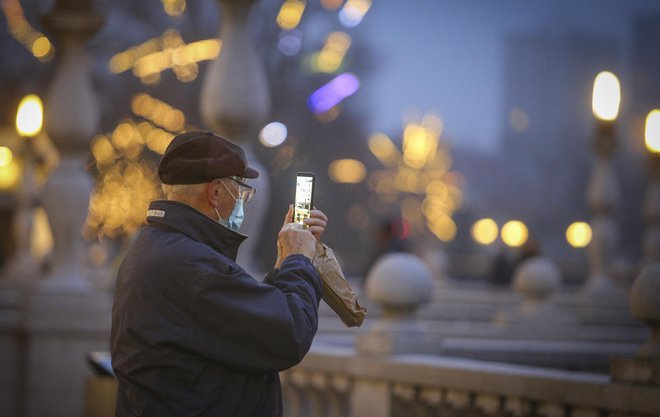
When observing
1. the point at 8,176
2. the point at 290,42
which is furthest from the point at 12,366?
the point at 8,176

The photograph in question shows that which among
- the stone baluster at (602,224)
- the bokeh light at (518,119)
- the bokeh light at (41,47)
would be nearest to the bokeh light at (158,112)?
the bokeh light at (41,47)

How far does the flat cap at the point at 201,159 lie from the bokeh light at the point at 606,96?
12786 mm

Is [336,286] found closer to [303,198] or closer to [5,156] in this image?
[303,198]

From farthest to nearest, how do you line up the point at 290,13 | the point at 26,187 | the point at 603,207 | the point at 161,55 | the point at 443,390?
the point at 290,13 < the point at 161,55 < the point at 26,187 < the point at 603,207 < the point at 443,390

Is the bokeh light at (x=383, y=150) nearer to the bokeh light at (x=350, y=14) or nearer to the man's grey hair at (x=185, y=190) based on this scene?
the bokeh light at (x=350, y=14)

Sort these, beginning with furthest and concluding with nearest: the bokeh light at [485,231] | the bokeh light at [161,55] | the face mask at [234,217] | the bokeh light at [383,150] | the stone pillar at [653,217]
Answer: the bokeh light at [485,231]
the bokeh light at [383,150]
the bokeh light at [161,55]
the stone pillar at [653,217]
the face mask at [234,217]

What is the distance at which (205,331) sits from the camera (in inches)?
176

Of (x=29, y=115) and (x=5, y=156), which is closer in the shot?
(x=29, y=115)

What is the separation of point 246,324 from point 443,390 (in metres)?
3.75

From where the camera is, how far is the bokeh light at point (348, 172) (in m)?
47.7

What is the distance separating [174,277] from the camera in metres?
4.50

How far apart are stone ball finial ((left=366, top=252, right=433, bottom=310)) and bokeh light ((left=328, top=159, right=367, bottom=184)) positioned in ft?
125

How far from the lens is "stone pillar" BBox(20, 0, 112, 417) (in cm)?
1162

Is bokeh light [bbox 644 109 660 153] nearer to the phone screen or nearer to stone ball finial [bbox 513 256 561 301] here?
stone ball finial [bbox 513 256 561 301]
